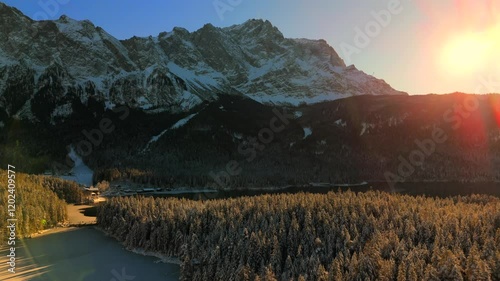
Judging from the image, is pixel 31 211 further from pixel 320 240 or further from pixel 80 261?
pixel 320 240

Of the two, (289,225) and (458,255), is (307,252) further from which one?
(458,255)

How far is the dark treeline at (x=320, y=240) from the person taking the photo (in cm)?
6150

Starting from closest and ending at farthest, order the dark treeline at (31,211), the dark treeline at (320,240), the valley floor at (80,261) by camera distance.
Answer: the dark treeline at (320,240), the valley floor at (80,261), the dark treeline at (31,211)

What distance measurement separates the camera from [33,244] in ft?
341

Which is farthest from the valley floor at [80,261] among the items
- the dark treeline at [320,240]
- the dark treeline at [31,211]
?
the dark treeline at [320,240]

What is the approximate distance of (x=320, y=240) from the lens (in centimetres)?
7594

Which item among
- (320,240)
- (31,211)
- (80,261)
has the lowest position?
(80,261)

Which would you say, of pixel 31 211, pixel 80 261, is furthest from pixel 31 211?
pixel 80 261

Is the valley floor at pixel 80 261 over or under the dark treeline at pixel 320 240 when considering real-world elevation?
under

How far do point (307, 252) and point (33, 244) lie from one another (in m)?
68.7

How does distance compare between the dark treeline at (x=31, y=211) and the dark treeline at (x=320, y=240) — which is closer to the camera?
the dark treeline at (x=320, y=240)

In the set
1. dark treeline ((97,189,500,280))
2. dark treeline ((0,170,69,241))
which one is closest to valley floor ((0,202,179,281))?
dark treeline ((0,170,69,241))

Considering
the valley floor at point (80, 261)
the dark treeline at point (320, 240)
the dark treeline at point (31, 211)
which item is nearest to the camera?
the dark treeline at point (320, 240)

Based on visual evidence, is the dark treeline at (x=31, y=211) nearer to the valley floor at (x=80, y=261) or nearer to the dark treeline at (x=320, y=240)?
the valley floor at (x=80, y=261)
